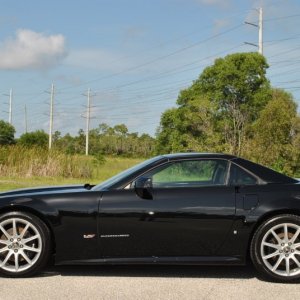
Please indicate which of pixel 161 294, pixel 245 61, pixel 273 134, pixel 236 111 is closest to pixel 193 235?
pixel 161 294

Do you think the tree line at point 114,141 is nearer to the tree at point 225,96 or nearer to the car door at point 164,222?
the tree at point 225,96

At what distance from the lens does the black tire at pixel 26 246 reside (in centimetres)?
548

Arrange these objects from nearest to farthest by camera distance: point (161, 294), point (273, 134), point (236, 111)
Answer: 1. point (161, 294)
2. point (273, 134)
3. point (236, 111)

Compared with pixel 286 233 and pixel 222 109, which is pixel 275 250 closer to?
pixel 286 233

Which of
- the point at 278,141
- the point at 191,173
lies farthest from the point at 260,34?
the point at 191,173

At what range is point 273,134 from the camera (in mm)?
23109

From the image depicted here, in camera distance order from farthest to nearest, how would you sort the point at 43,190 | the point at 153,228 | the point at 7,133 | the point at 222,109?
the point at 7,133
the point at 222,109
the point at 43,190
the point at 153,228

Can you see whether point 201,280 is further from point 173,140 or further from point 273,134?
point 173,140

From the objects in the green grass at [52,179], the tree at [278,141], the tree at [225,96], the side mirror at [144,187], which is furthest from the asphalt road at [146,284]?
the tree at [225,96]

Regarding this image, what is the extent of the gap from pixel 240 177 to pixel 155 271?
1.41 meters

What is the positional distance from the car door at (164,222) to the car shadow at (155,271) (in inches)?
13.5

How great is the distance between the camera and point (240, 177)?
575 centimetres

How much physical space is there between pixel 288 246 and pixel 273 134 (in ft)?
59.4

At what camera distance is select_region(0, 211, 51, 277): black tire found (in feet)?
18.0
